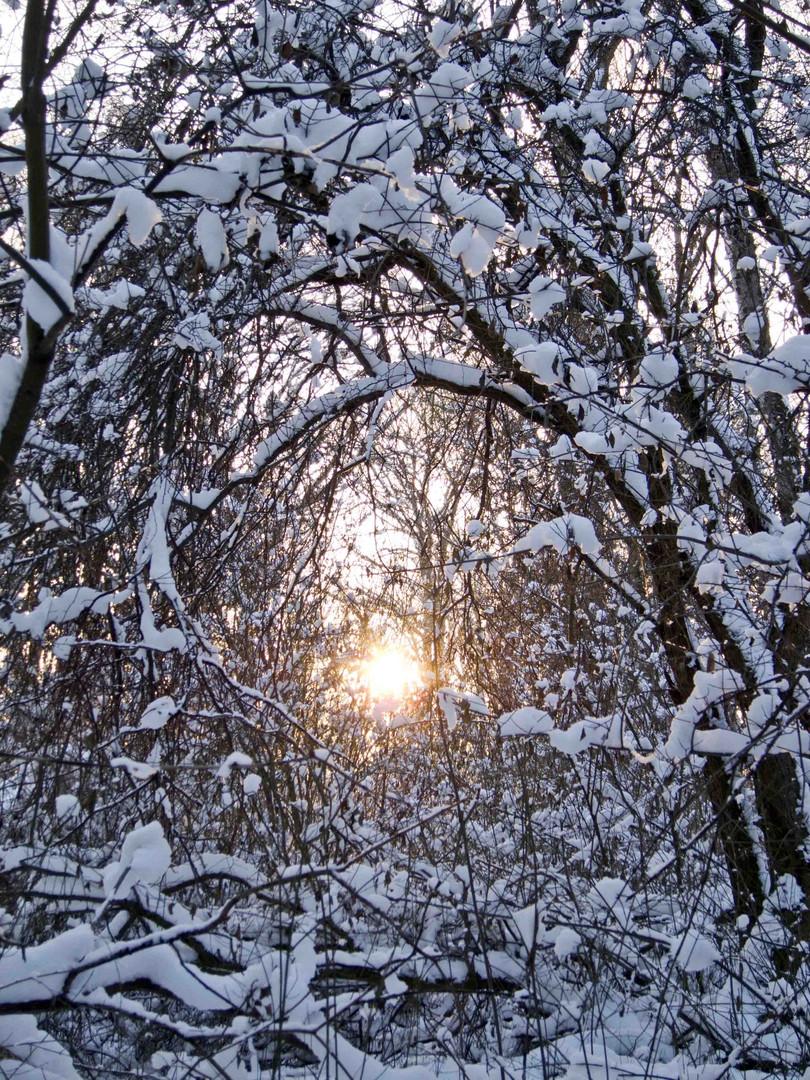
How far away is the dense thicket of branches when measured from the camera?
1691 mm

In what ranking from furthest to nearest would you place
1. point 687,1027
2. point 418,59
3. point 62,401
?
point 62,401 → point 687,1027 → point 418,59

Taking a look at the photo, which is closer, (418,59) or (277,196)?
(277,196)

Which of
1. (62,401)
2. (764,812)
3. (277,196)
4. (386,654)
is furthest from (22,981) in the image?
(386,654)

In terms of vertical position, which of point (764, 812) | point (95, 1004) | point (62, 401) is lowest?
point (95, 1004)

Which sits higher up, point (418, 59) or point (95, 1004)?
point (418, 59)

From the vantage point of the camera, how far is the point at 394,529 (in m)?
4.21

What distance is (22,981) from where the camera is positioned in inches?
59.6

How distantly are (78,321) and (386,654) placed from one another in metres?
2.51

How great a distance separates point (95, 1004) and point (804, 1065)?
1.72 metres

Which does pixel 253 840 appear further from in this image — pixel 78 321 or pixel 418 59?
pixel 418 59

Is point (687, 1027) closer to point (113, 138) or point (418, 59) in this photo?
point (418, 59)

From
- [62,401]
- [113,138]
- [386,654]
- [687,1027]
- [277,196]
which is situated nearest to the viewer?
[277,196]

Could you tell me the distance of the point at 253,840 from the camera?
2717mm

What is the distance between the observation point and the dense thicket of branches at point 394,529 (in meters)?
1.69
